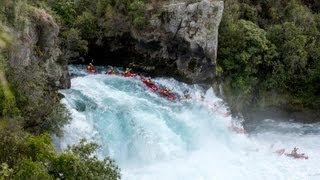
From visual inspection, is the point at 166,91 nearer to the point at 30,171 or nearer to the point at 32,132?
the point at 32,132

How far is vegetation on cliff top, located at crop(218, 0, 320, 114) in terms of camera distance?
25.5 meters

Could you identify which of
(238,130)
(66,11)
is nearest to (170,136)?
(238,130)

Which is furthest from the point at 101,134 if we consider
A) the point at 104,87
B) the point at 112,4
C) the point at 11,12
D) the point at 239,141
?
the point at 112,4

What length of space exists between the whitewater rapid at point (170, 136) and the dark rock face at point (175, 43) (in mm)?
826

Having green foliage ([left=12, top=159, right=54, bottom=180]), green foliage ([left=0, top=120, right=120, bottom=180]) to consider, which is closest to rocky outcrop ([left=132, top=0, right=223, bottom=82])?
green foliage ([left=0, top=120, right=120, bottom=180])

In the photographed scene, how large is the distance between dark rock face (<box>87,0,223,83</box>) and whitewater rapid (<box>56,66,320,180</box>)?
826 mm

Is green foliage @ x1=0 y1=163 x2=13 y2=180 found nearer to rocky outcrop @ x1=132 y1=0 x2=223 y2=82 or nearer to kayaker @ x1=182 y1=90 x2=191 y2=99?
kayaker @ x1=182 y1=90 x2=191 y2=99

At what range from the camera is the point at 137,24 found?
2427 cm

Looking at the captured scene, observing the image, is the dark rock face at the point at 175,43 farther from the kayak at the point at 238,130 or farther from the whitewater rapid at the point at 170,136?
the kayak at the point at 238,130

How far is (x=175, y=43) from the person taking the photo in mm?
24312

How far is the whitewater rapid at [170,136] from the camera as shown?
18797 millimetres

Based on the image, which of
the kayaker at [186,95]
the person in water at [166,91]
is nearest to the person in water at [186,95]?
the kayaker at [186,95]

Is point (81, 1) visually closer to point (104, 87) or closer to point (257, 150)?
point (104, 87)

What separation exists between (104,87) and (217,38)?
6031mm
